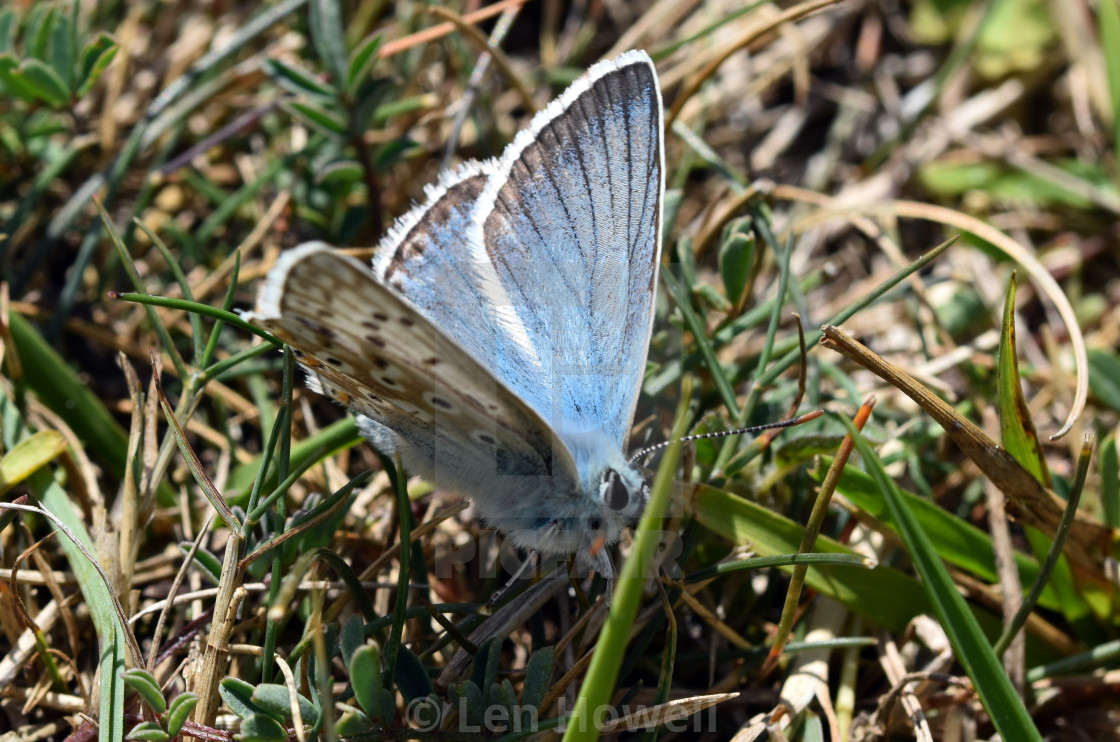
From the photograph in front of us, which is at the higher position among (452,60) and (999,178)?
(452,60)

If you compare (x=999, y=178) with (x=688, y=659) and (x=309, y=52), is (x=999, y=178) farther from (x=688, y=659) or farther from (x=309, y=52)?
(x=309, y=52)

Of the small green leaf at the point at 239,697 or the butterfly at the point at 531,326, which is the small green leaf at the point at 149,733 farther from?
the butterfly at the point at 531,326

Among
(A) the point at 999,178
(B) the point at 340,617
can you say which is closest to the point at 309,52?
(B) the point at 340,617

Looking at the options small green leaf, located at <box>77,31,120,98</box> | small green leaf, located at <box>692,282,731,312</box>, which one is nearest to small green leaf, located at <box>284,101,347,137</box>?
small green leaf, located at <box>77,31,120,98</box>

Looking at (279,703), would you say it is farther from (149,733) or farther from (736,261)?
(736,261)

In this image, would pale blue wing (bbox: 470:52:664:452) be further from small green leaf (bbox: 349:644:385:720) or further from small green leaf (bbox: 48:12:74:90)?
small green leaf (bbox: 48:12:74:90)
